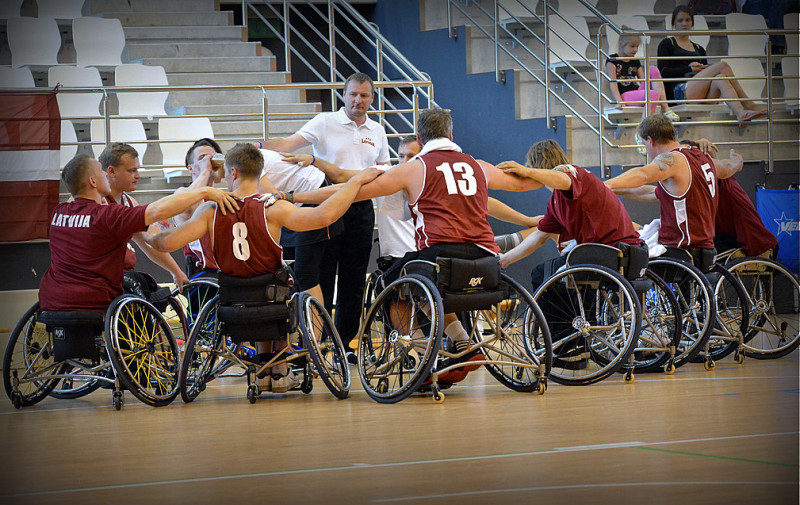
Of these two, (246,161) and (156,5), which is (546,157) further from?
(156,5)

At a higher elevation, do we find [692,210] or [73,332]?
[692,210]

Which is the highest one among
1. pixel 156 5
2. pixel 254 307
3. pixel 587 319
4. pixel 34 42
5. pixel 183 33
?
pixel 156 5

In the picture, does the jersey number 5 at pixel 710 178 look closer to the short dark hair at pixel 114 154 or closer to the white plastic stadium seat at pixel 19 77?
the short dark hair at pixel 114 154

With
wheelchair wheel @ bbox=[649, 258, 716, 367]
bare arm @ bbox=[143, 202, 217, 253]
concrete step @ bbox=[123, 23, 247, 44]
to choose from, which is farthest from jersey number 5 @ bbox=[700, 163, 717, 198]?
concrete step @ bbox=[123, 23, 247, 44]

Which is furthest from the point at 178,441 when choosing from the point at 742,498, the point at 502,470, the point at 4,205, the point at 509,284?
the point at 4,205

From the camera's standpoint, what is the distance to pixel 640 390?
445 centimetres

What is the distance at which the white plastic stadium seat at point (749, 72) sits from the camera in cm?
977

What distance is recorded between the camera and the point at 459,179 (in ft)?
14.5

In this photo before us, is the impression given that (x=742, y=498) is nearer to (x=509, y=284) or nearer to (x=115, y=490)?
(x=115, y=490)

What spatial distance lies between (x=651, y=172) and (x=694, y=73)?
4.02 meters

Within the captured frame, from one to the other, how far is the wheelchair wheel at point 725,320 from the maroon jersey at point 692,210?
0.20 metres

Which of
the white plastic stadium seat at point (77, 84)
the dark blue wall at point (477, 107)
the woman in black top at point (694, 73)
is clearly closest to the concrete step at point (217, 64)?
the white plastic stadium seat at point (77, 84)

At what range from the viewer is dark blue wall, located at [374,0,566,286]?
853cm

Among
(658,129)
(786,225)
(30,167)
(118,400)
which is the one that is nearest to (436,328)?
(118,400)
